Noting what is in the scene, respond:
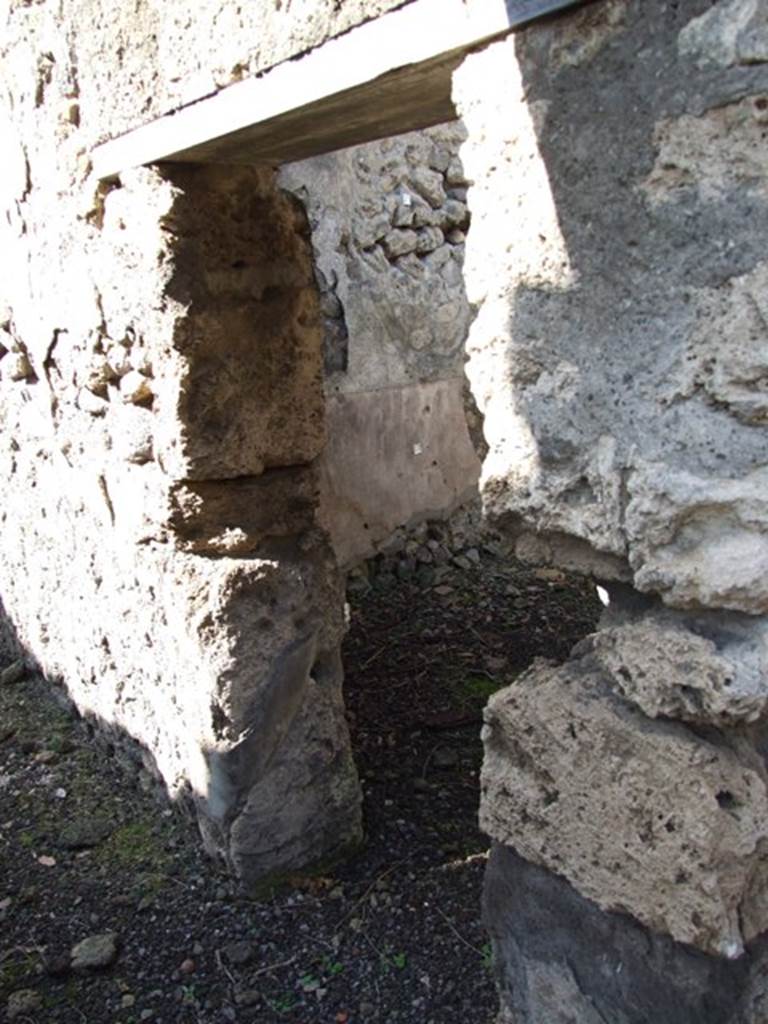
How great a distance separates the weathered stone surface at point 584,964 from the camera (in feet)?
5.17

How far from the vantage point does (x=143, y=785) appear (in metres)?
3.52

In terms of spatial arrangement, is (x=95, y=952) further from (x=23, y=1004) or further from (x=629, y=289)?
(x=629, y=289)

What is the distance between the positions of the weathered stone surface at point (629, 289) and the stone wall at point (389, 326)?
317 centimetres

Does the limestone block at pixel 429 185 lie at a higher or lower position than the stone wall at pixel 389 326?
higher

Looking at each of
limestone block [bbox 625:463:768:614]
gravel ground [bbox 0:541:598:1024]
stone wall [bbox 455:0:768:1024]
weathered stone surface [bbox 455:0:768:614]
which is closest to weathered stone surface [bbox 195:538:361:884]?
gravel ground [bbox 0:541:598:1024]

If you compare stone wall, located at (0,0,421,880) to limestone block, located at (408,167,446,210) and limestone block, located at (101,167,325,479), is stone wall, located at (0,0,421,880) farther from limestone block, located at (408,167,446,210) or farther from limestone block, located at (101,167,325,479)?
limestone block, located at (408,167,446,210)

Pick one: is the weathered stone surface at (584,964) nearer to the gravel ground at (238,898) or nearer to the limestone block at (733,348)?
the gravel ground at (238,898)

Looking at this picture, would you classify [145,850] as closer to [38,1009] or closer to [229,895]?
Answer: [229,895]

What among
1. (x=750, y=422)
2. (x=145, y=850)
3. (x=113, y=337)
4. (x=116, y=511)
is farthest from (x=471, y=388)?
(x=145, y=850)

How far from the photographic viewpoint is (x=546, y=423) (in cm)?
153

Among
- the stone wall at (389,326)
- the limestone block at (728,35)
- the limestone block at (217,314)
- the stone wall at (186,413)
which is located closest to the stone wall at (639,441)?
the limestone block at (728,35)

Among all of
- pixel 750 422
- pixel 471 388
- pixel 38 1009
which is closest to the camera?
pixel 750 422

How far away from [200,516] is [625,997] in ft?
5.10

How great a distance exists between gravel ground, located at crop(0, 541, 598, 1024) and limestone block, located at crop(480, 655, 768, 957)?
1.05 m
